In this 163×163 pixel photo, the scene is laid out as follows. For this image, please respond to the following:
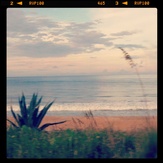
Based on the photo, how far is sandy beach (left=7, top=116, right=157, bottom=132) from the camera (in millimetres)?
12555

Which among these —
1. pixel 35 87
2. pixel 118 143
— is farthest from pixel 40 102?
pixel 118 143

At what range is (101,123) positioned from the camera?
1257 centimetres

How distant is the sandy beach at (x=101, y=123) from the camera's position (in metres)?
12.6

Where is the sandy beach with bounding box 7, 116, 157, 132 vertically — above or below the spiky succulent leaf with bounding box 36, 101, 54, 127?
below

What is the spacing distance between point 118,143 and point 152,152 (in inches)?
16.1

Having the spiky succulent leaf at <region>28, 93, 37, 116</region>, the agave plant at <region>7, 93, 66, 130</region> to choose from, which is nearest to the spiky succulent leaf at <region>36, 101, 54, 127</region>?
the agave plant at <region>7, 93, 66, 130</region>

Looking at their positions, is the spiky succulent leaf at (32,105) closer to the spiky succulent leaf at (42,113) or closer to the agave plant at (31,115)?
the agave plant at (31,115)

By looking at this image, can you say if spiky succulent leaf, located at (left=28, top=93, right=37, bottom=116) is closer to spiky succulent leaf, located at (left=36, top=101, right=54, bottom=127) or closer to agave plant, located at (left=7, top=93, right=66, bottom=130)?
agave plant, located at (left=7, top=93, right=66, bottom=130)

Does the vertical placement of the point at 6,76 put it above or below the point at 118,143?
above

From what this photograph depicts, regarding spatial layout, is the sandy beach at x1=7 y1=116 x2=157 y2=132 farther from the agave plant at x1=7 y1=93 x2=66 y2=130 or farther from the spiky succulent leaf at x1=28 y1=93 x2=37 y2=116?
the spiky succulent leaf at x1=28 y1=93 x2=37 y2=116

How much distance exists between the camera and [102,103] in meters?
12.5
